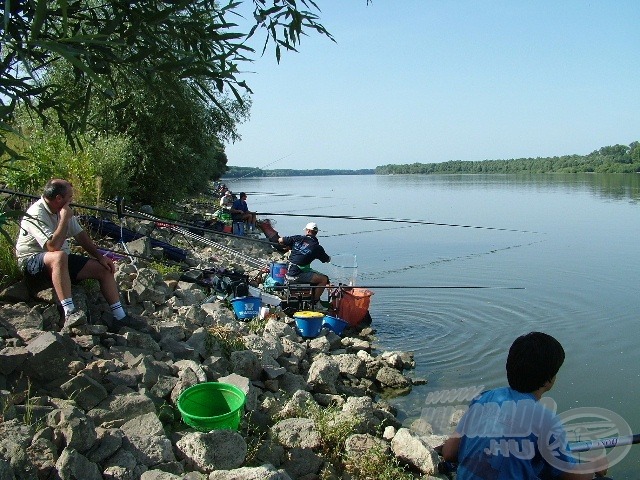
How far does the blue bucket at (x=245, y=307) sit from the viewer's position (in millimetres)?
7969

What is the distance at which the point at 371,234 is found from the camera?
81.9 ft

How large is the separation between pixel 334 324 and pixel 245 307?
5.21ft

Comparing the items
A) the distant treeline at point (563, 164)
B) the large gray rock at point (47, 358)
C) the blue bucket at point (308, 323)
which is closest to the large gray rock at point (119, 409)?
the large gray rock at point (47, 358)

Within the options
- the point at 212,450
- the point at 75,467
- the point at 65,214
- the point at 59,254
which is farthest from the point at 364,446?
the point at 65,214

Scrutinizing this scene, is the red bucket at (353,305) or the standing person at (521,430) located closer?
the standing person at (521,430)

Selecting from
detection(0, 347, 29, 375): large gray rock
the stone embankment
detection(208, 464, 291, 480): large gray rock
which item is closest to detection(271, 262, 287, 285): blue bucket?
the stone embankment

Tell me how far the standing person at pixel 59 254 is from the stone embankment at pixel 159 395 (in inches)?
6.7

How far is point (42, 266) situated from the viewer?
5207 mm

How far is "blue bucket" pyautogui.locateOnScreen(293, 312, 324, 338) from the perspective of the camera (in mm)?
8172

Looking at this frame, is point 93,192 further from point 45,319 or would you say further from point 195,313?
point 45,319

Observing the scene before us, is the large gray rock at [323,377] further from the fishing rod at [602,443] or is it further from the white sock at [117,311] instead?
the fishing rod at [602,443]

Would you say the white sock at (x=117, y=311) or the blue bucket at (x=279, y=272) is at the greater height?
the white sock at (x=117, y=311)

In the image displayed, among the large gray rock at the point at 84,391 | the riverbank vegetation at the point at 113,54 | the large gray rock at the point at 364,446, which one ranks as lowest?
the large gray rock at the point at 364,446

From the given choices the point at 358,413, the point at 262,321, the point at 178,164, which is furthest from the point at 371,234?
the point at 358,413
